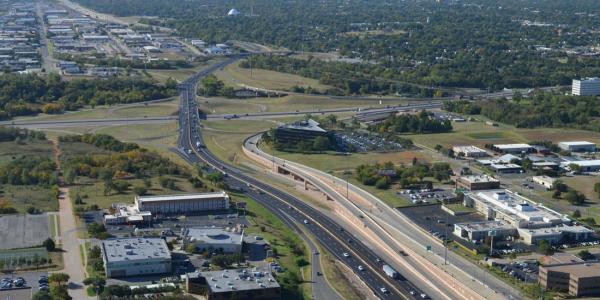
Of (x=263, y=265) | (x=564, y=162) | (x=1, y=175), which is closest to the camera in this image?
(x=263, y=265)

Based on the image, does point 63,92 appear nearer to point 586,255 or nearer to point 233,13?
point 586,255

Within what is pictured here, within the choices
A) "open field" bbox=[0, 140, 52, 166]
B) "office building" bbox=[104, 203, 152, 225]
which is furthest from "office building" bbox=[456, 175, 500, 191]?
"open field" bbox=[0, 140, 52, 166]

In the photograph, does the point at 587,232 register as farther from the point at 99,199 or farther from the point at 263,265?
the point at 99,199

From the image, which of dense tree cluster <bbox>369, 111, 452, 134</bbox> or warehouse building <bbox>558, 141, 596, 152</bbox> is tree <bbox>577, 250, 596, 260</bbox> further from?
dense tree cluster <bbox>369, 111, 452, 134</bbox>

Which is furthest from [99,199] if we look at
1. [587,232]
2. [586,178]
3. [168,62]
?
[168,62]

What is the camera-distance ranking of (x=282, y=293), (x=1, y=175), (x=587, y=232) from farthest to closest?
(x=1, y=175)
(x=587, y=232)
(x=282, y=293)
